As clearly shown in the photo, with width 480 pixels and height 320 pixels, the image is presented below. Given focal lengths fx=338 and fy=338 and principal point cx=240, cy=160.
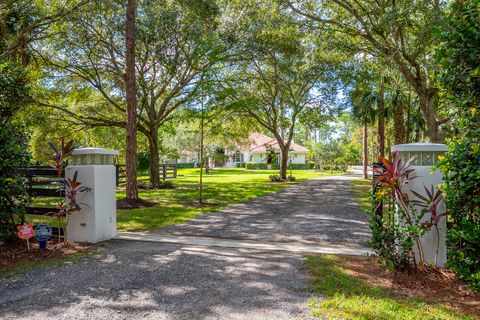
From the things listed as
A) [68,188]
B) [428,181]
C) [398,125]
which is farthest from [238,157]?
[428,181]

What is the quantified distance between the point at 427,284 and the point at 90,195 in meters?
5.48

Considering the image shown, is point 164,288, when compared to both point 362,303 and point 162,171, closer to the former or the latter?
point 362,303

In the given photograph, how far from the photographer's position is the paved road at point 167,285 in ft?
11.3

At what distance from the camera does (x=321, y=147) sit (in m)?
46.6

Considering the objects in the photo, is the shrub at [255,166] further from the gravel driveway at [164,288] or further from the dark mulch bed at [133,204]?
the gravel driveway at [164,288]

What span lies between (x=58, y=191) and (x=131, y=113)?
4.77m

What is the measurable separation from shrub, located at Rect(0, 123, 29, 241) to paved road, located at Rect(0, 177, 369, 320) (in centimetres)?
158

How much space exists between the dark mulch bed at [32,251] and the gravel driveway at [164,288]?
59 centimetres

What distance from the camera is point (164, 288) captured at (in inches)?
160

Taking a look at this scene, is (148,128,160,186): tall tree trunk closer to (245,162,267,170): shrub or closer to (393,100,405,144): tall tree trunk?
(393,100,405,144): tall tree trunk

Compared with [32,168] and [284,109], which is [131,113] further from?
[284,109]

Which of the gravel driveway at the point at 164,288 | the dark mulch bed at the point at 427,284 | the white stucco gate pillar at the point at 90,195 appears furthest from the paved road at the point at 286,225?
the dark mulch bed at the point at 427,284

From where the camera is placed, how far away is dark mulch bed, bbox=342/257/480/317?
3.66 m

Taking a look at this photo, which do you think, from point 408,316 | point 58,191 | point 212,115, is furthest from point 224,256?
point 212,115
